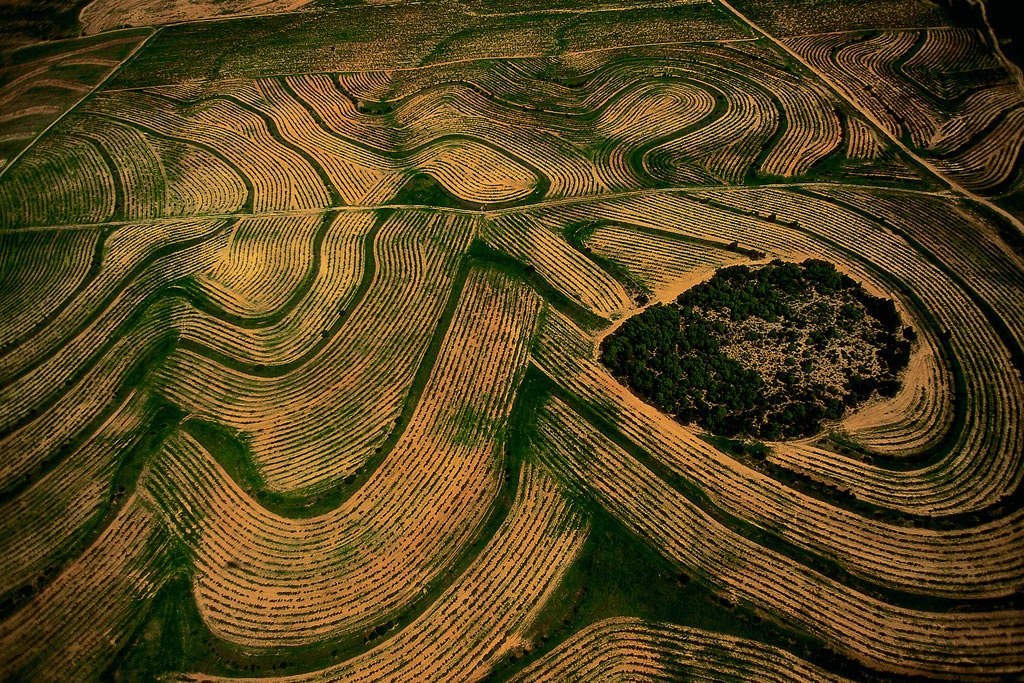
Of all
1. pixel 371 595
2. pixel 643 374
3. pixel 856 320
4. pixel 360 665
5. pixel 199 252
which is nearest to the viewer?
pixel 360 665

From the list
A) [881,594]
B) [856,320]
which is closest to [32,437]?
[881,594]

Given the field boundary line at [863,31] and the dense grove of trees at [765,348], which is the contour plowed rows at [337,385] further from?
the field boundary line at [863,31]

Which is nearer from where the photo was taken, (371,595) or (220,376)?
(371,595)

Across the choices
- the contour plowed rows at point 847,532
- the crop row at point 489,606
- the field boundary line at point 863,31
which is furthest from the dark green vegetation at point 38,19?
the field boundary line at point 863,31

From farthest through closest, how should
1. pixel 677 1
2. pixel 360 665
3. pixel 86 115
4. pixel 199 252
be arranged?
1. pixel 677 1
2. pixel 86 115
3. pixel 199 252
4. pixel 360 665

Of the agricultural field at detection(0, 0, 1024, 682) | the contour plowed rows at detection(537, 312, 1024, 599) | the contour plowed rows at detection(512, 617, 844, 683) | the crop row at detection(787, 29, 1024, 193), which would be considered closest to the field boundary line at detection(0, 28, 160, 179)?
the agricultural field at detection(0, 0, 1024, 682)

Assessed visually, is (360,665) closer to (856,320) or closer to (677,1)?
(856,320)

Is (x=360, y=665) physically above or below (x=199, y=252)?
below

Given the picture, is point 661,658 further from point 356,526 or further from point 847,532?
point 356,526
